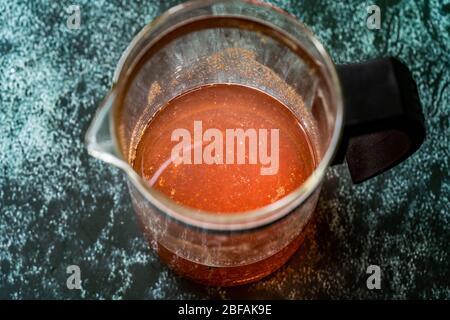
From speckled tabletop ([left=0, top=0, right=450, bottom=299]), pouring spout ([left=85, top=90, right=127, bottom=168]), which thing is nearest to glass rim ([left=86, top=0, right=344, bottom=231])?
pouring spout ([left=85, top=90, right=127, bottom=168])

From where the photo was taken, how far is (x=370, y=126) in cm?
42

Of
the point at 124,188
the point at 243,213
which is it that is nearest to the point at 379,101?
the point at 243,213

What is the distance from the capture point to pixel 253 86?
530 millimetres

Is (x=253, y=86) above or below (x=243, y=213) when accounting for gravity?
above

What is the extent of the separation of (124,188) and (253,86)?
138mm

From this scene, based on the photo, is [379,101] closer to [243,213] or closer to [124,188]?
[243,213]

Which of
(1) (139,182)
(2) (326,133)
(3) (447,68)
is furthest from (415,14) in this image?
(1) (139,182)

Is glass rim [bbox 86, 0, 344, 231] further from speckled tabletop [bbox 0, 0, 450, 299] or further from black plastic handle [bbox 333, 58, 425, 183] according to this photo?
speckled tabletop [bbox 0, 0, 450, 299]

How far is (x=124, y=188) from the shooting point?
56 centimetres

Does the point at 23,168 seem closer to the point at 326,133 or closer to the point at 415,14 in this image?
the point at 326,133

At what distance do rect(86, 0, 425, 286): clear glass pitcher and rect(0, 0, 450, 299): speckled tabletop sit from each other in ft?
0.14

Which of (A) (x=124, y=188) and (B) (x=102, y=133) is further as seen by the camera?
(A) (x=124, y=188)

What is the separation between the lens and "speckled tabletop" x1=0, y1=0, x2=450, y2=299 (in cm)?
55
